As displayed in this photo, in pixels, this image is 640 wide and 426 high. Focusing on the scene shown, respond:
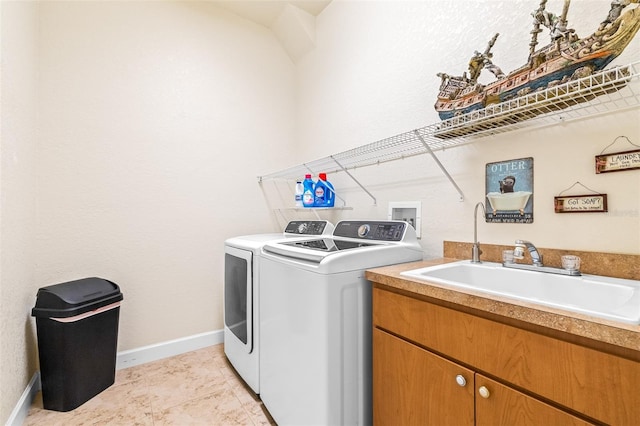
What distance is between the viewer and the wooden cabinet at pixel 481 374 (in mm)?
640

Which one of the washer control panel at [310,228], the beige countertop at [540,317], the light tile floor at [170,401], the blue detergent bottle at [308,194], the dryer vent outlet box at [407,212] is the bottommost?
the light tile floor at [170,401]

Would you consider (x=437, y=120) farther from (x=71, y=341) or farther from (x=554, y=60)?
(x=71, y=341)

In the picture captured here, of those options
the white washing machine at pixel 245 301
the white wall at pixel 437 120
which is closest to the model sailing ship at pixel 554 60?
the white wall at pixel 437 120

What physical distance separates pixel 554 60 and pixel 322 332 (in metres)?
1.25

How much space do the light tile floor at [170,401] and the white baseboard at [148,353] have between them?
42 millimetres

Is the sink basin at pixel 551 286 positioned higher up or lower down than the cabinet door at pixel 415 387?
higher up

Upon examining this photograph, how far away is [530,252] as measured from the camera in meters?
1.16

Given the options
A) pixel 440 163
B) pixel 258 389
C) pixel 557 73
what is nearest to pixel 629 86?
pixel 557 73

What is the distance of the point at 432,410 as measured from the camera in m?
0.98

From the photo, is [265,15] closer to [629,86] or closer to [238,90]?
[238,90]

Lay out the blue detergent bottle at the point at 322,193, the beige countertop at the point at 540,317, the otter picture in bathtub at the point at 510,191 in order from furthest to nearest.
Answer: the blue detergent bottle at the point at 322,193
the otter picture in bathtub at the point at 510,191
the beige countertop at the point at 540,317

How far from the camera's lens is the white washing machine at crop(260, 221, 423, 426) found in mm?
1162

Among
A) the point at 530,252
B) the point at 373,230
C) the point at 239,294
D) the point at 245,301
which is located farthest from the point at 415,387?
the point at 239,294

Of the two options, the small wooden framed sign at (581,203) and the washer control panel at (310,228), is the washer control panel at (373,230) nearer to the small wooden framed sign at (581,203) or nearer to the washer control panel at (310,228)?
the washer control panel at (310,228)
